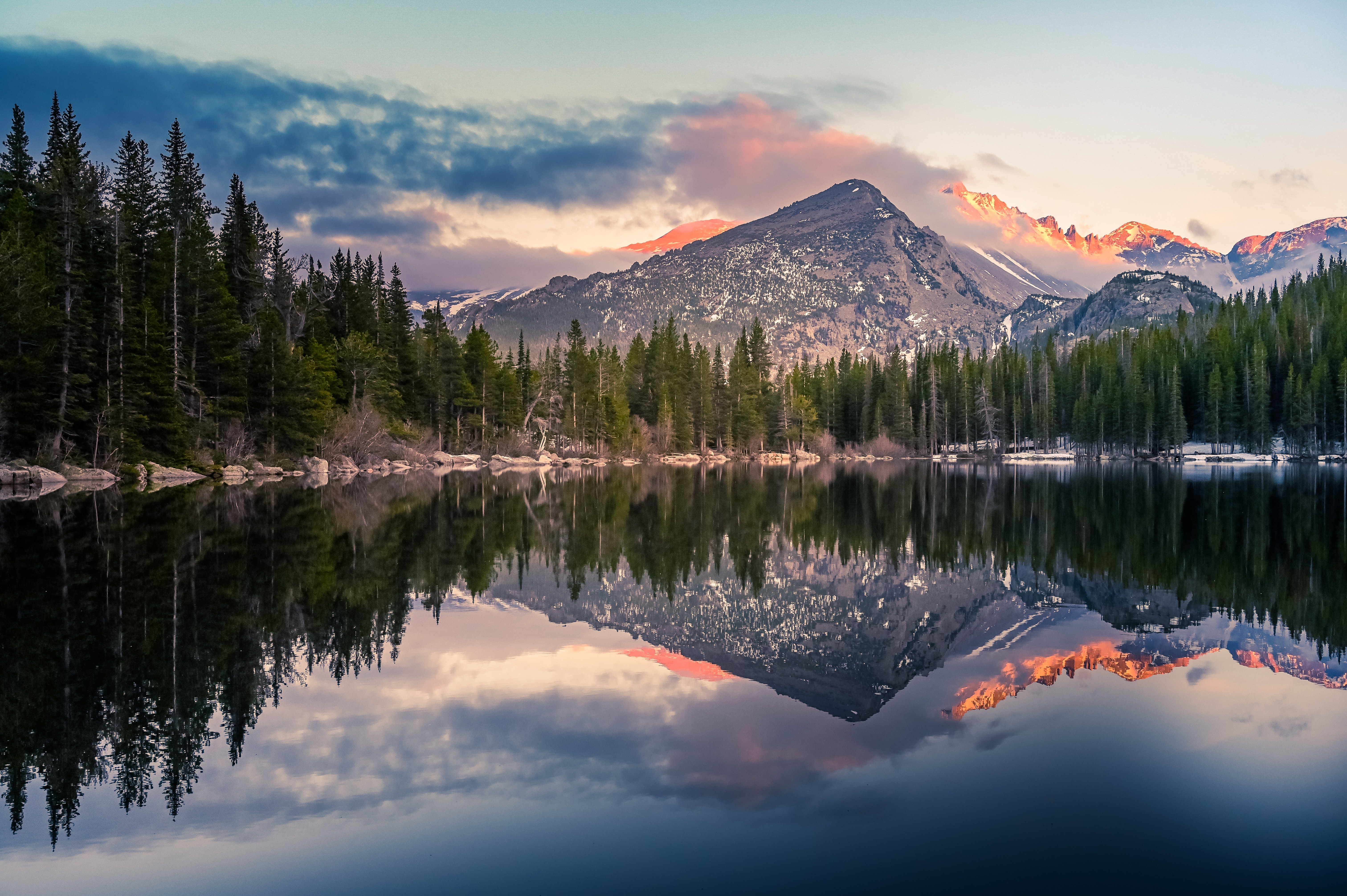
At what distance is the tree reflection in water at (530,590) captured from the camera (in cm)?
882

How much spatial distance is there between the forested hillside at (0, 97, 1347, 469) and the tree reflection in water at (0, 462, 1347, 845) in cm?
1248

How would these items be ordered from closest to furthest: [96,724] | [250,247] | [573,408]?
[96,724]
[250,247]
[573,408]

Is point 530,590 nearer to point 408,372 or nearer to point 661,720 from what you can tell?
point 661,720

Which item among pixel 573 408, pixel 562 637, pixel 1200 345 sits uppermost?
pixel 1200 345

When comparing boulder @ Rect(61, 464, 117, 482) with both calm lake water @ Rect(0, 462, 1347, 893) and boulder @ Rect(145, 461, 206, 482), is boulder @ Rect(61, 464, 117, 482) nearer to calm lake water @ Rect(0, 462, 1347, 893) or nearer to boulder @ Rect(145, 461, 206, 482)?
boulder @ Rect(145, 461, 206, 482)

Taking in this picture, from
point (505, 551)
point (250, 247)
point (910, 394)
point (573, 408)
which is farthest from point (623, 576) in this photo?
point (910, 394)

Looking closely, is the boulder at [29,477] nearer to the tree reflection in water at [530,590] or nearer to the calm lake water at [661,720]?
the tree reflection in water at [530,590]

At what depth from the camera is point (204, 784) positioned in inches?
277

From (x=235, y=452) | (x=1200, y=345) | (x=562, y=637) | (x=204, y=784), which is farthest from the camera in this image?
(x=1200, y=345)

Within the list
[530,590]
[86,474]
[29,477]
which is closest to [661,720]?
[530,590]

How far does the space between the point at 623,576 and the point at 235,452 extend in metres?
44.3

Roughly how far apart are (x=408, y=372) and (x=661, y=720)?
238 feet

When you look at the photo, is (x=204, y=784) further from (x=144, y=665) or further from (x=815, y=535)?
(x=815, y=535)

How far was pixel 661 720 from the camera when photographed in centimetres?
909
